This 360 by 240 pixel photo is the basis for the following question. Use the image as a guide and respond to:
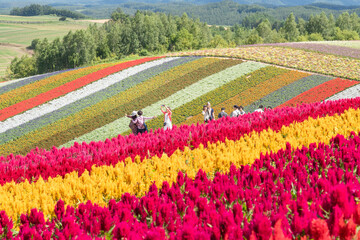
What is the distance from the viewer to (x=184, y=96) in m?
23.1

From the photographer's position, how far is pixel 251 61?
95.7 feet

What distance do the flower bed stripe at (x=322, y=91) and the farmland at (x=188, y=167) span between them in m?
0.06

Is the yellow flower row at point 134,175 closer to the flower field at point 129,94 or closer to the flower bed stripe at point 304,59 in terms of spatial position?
the flower field at point 129,94

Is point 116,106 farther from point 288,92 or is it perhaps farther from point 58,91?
point 288,92

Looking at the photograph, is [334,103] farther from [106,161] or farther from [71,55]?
[71,55]

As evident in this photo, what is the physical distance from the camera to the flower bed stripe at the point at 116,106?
17938 millimetres

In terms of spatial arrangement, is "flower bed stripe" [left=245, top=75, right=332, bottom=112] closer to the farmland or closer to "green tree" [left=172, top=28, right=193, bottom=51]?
the farmland

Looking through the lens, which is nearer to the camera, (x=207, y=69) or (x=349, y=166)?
(x=349, y=166)

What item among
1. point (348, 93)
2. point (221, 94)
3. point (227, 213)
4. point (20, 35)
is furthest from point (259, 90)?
point (20, 35)

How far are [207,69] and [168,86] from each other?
4.23 metres

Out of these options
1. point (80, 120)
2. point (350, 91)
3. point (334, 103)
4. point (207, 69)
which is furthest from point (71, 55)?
point (334, 103)

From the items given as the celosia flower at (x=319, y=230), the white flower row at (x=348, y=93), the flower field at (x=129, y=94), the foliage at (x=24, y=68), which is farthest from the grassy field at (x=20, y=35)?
the celosia flower at (x=319, y=230)

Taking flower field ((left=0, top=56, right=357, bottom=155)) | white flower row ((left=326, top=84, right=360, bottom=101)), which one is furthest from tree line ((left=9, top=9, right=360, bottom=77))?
white flower row ((left=326, top=84, right=360, bottom=101))

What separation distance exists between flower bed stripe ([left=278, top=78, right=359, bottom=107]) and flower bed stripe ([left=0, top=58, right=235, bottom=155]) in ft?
23.9
